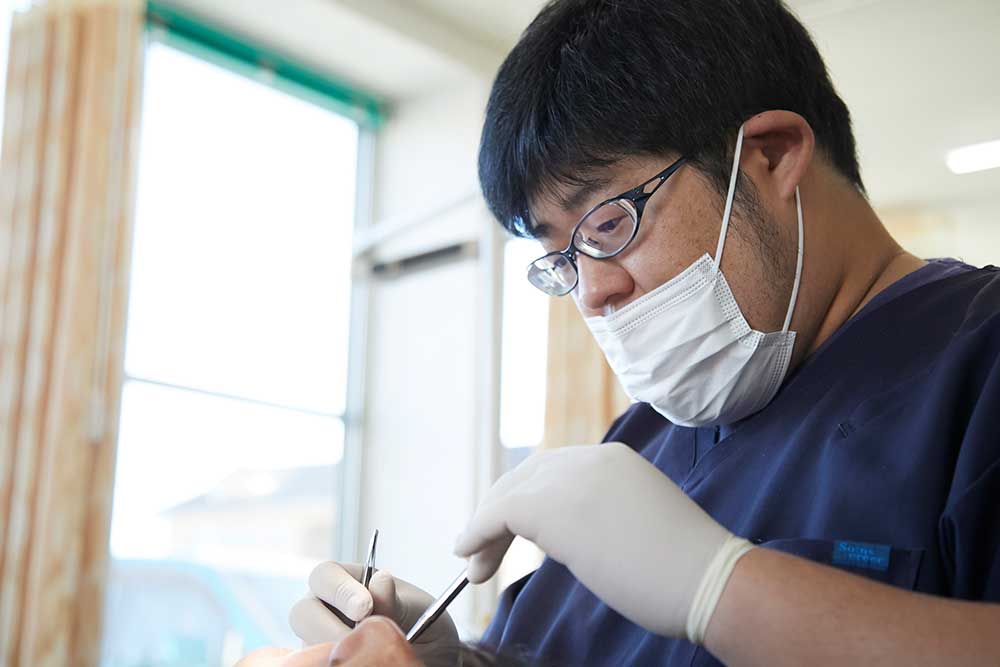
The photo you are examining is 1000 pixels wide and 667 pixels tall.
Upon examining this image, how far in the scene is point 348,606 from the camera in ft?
3.68

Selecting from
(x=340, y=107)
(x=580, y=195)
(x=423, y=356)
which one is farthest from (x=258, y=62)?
(x=580, y=195)

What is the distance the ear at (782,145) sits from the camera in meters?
1.09

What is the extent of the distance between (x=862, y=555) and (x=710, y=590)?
7.6 inches

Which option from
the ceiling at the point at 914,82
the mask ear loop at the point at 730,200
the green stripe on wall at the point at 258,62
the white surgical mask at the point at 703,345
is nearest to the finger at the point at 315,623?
the white surgical mask at the point at 703,345

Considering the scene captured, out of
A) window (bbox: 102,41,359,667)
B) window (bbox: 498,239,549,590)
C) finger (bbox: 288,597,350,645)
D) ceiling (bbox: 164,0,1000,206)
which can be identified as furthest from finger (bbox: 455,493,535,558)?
window (bbox: 498,239,549,590)

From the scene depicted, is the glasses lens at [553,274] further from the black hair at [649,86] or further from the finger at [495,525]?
the finger at [495,525]

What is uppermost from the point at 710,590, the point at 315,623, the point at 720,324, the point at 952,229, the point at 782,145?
the point at 952,229

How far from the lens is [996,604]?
0.71m

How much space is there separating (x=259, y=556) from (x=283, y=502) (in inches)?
9.5

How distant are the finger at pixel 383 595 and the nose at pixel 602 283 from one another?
0.40 metres

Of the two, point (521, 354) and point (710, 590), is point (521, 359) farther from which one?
point (710, 590)

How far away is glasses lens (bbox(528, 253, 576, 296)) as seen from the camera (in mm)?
1206

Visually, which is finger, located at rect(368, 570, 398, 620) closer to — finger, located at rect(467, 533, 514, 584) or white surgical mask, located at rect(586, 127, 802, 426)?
finger, located at rect(467, 533, 514, 584)

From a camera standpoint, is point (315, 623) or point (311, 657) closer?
point (311, 657)
